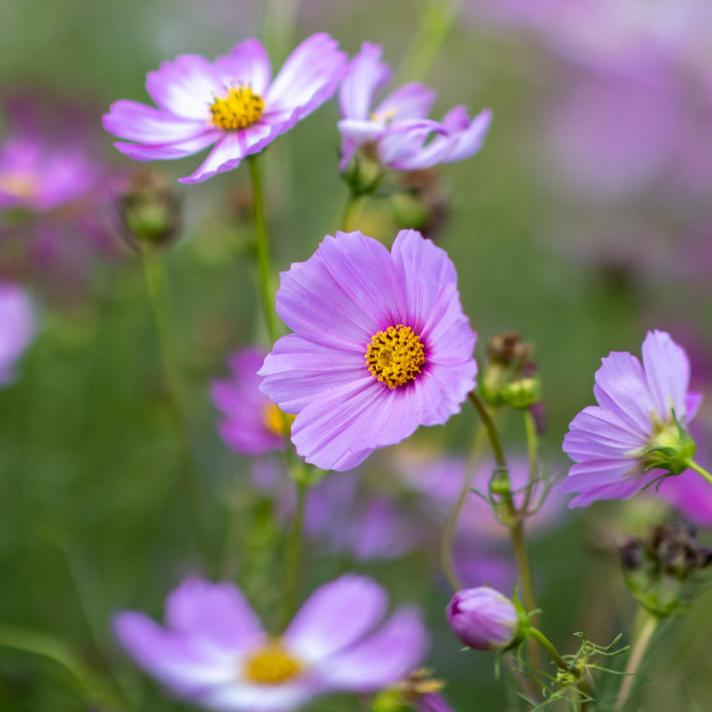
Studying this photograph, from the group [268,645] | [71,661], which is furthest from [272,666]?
[71,661]

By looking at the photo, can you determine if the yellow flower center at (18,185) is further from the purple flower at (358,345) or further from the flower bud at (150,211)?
the purple flower at (358,345)

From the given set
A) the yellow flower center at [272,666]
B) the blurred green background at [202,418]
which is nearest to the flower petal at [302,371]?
the blurred green background at [202,418]

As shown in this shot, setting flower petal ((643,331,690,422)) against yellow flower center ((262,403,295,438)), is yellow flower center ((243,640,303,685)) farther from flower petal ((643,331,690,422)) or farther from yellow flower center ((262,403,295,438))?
flower petal ((643,331,690,422))

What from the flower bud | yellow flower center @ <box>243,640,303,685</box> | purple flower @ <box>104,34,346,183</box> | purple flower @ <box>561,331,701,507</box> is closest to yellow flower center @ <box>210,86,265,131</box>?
purple flower @ <box>104,34,346,183</box>

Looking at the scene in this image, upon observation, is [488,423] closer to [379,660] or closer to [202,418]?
[379,660]

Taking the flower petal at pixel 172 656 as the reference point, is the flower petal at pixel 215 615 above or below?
above
